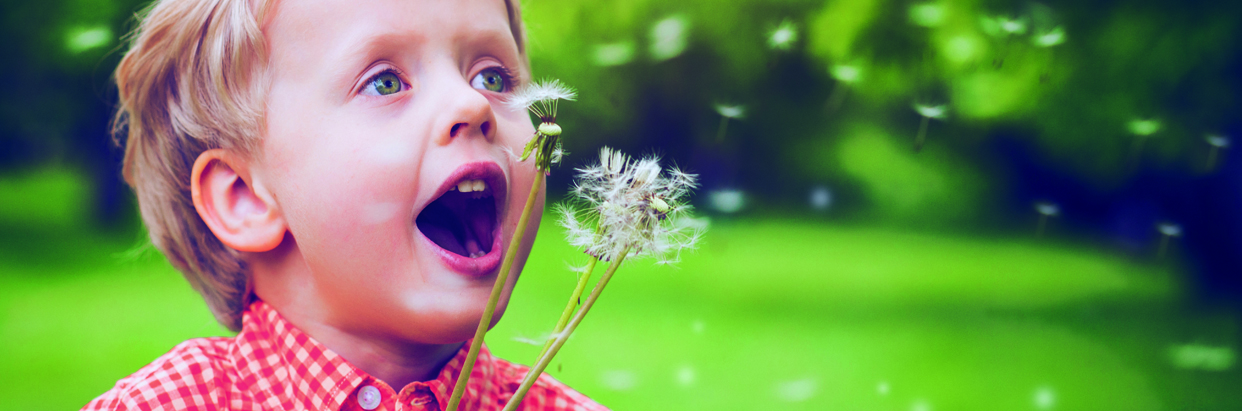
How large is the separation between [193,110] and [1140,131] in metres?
1.45

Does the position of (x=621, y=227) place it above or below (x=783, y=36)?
below

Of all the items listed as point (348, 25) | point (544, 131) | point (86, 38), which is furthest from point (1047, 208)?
point (86, 38)

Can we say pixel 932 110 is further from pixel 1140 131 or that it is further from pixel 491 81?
pixel 491 81

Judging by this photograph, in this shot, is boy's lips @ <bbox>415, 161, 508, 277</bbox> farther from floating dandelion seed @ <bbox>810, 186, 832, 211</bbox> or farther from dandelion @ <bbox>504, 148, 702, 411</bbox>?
floating dandelion seed @ <bbox>810, 186, 832, 211</bbox>

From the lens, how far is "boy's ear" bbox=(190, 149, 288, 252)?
784 mm

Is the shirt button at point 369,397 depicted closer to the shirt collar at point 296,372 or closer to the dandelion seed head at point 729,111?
the shirt collar at point 296,372

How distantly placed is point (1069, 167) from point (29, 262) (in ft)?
5.23

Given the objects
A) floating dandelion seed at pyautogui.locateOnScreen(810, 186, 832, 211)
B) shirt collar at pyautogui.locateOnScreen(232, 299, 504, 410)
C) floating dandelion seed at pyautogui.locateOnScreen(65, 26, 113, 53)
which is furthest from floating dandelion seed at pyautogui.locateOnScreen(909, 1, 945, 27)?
floating dandelion seed at pyautogui.locateOnScreen(65, 26, 113, 53)

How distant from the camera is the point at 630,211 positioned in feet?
2.30

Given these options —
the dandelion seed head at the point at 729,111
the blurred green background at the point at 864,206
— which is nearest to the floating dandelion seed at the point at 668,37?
the blurred green background at the point at 864,206

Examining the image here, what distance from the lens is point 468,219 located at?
0.82 meters

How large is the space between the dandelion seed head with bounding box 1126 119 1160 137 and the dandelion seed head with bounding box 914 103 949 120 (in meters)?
0.35

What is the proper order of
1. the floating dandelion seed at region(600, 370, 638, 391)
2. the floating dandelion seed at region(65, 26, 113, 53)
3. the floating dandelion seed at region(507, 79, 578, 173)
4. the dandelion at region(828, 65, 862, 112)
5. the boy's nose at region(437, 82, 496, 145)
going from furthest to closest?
→ the dandelion at region(828, 65, 862, 112)
the floating dandelion seed at region(600, 370, 638, 391)
the floating dandelion seed at region(65, 26, 113, 53)
the boy's nose at region(437, 82, 496, 145)
the floating dandelion seed at region(507, 79, 578, 173)

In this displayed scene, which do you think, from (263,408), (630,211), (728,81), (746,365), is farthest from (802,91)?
(263,408)
